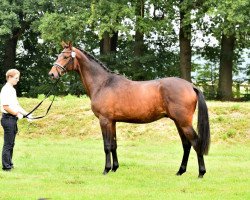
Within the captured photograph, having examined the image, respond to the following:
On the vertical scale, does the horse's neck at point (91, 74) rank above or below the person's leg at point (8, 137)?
above

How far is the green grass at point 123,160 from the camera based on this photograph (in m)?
10.6

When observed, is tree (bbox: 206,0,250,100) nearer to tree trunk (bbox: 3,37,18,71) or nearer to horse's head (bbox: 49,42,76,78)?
tree trunk (bbox: 3,37,18,71)

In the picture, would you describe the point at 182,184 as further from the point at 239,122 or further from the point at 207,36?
the point at 207,36

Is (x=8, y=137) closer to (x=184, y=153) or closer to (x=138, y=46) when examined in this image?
(x=184, y=153)

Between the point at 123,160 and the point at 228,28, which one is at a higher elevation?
the point at 228,28

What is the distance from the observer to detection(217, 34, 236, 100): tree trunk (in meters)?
32.7

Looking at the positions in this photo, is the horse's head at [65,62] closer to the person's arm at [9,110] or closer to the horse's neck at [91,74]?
the horse's neck at [91,74]

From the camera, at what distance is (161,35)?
1457 inches

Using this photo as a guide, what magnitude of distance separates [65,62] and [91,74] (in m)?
0.65

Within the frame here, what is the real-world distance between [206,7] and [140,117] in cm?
1821

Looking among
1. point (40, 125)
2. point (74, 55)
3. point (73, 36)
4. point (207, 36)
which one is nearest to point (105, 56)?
point (73, 36)

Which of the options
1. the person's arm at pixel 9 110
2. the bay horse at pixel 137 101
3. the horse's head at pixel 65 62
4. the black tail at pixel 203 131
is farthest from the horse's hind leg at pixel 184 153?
the person's arm at pixel 9 110

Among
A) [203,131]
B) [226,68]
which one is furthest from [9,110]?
[226,68]

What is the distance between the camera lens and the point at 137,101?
12797mm
